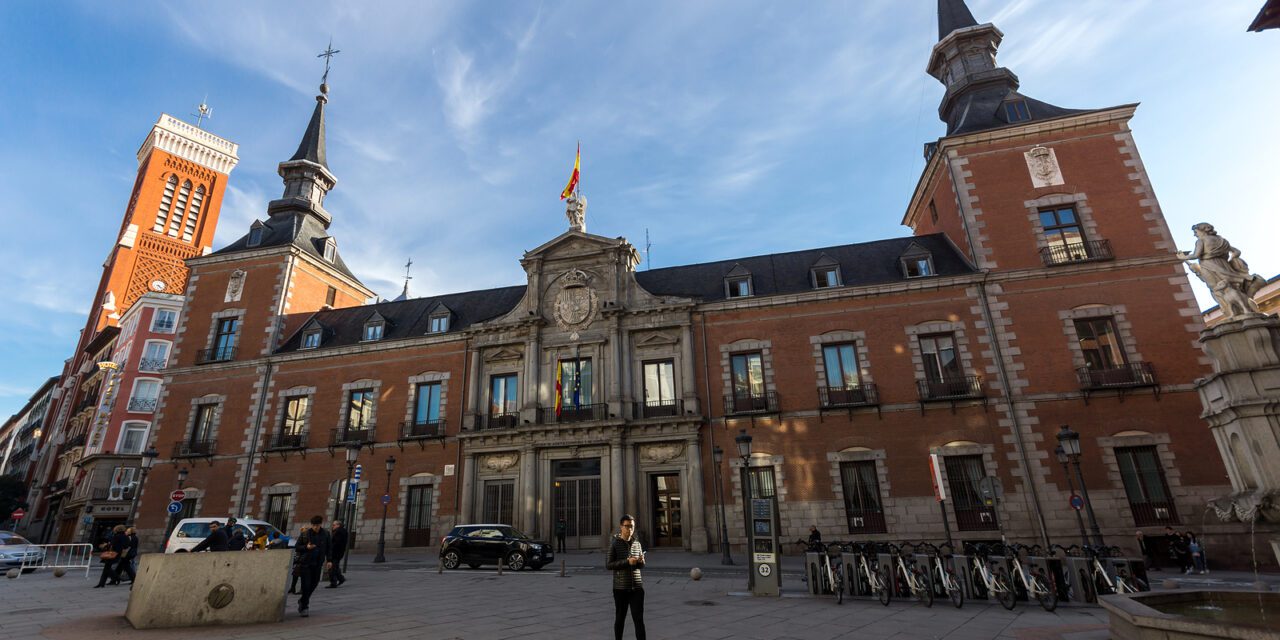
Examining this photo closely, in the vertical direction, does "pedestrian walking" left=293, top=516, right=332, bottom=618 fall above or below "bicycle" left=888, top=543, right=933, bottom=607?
above

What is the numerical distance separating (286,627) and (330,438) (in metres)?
21.2

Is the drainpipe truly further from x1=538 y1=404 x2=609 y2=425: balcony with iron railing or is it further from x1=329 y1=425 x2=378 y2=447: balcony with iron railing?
x1=329 y1=425 x2=378 y2=447: balcony with iron railing

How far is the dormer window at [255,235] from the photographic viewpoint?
34094mm

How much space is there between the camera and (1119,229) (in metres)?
22.5

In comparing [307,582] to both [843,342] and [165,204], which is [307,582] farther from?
[165,204]

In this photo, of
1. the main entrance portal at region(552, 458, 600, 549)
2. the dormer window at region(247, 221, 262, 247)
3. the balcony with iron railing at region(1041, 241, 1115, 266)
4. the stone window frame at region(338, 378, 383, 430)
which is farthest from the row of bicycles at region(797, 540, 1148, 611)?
the dormer window at region(247, 221, 262, 247)

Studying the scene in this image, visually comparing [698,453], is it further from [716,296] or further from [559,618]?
[559,618]

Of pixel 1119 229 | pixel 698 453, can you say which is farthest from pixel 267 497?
pixel 1119 229

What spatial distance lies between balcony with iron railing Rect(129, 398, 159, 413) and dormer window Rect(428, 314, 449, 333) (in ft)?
69.7

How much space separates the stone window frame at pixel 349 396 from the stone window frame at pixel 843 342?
19850 millimetres

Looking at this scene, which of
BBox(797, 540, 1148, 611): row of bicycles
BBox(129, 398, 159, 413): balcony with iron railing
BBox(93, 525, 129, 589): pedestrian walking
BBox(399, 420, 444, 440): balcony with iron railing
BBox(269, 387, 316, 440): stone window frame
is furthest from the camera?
BBox(129, 398, 159, 413): balcony with iron railing

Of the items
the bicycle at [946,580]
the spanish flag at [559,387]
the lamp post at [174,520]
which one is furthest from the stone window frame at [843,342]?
the lamp post at [174,520]

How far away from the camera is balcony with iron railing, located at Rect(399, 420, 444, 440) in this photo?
86.5ft

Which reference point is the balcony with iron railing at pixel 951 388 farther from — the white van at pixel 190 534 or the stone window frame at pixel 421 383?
the white van at pixel 190 534
